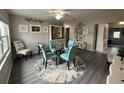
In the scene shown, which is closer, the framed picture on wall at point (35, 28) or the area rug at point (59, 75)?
the area rug at point (59, 75)

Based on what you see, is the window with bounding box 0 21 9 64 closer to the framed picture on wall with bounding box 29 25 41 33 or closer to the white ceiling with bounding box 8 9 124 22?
the white ceiling with bounding box 8 9 124 22

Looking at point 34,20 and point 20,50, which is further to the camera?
point 34,20

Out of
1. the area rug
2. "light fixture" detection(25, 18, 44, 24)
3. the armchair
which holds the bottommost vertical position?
the area rug

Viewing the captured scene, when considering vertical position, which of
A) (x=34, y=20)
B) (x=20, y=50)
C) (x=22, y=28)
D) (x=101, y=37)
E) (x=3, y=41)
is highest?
(x=34, y=20)

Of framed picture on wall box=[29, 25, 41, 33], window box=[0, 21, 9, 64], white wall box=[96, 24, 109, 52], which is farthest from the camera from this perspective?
white wall box=[96, 24, 109, 52]

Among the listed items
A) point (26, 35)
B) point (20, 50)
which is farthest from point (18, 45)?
point (26, 35)

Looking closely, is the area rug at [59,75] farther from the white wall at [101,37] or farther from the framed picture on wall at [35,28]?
the white wall at [101,37]

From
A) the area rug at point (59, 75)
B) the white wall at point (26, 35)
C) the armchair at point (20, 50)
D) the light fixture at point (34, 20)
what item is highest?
the light fixture at point (34, 20)

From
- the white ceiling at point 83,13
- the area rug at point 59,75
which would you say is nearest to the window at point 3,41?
the white ceiling at point 83,13

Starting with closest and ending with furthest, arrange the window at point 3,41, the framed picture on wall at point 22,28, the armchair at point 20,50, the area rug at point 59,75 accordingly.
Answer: the window at point 3,41
the area rug at point 59,75
the armchair at point 20,50
the framed picture on wall at point 22,28

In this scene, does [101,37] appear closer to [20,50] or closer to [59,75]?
[59,75]

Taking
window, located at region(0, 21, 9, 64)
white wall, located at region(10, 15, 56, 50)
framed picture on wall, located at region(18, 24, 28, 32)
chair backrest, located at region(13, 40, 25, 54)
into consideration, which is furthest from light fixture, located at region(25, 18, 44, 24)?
window, located at region(0, 21, 9, 64)

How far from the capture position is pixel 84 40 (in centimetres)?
693
